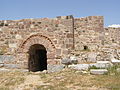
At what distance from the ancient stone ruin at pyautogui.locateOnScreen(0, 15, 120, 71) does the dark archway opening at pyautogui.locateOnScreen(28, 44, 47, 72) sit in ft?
0.74

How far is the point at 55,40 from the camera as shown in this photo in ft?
32.2

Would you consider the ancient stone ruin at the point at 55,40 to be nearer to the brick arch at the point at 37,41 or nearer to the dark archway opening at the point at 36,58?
the brick arch at the point at 37,41

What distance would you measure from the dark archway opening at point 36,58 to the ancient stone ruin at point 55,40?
23cm

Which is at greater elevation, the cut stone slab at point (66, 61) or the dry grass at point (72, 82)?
the cut stone slab at point (66, 61)

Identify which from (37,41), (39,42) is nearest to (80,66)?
(39,42)

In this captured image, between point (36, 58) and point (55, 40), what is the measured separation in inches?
104

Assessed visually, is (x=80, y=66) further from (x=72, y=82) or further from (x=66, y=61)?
(x=72, y=82)

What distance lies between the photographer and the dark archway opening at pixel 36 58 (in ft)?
35.5

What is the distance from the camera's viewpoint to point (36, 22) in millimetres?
10164

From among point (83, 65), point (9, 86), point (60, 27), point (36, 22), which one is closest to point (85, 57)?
point (83, 65)

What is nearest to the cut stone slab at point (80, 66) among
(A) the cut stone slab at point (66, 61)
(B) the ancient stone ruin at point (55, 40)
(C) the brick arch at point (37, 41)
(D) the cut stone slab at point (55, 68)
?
(A) the cut stone slab at point (66, 61)

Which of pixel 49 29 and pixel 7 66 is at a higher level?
pixel 49 29

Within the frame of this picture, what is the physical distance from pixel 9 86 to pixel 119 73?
4.35 meters

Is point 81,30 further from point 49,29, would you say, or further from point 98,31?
point 49,29
